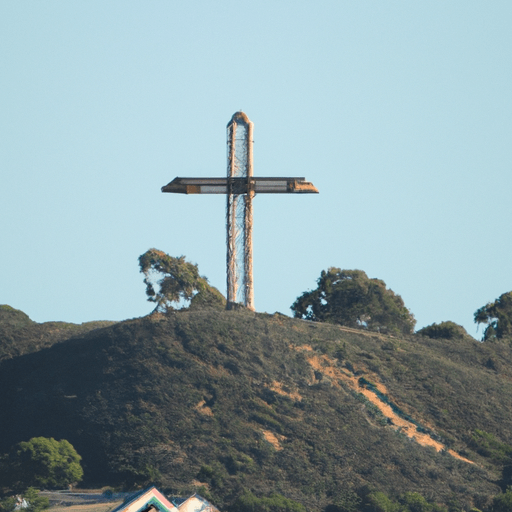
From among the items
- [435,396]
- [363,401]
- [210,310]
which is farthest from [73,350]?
[435,396]

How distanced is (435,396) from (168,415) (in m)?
16.4

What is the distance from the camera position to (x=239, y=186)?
62.6m

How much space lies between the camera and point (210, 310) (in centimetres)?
6581

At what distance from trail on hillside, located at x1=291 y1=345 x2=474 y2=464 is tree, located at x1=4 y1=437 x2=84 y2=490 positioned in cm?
1631

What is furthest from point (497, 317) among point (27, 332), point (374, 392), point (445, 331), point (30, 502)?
point (30, 502)

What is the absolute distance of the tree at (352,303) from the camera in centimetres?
7800

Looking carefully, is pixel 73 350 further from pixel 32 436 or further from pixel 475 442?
pixel 475 442

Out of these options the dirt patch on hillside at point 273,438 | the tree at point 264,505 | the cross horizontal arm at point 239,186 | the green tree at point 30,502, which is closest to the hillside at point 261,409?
the dirt patch on hillside at point 273,438

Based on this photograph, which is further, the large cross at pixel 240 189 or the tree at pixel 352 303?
the tree at pixel 352 303

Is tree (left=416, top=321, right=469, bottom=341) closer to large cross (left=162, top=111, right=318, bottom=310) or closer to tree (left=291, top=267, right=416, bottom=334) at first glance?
tree (left=291, top=267, right=416, bottom=334)

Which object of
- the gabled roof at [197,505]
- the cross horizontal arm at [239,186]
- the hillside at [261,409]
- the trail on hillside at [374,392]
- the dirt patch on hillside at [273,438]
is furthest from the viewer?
the cross horizontal arm at [239,186]

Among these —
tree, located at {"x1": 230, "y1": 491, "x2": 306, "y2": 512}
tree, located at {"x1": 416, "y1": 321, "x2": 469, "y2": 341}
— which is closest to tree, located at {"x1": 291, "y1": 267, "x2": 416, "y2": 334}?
tree, located at {"x1": 416, "y1": 321, "x2": 469, "y2": 341}

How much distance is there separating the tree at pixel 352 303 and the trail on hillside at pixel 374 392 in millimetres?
15396

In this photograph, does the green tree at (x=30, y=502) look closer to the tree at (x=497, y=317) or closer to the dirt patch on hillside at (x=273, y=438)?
the dirt patch on hillside at (x=273, y=438)
